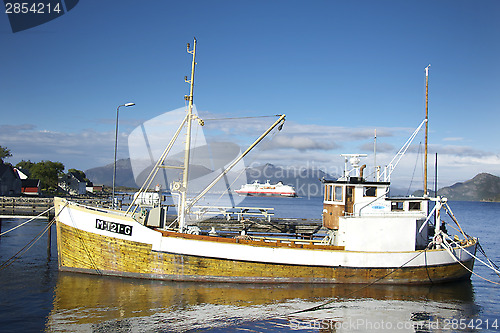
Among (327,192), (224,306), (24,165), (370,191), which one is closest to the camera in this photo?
(224,306)

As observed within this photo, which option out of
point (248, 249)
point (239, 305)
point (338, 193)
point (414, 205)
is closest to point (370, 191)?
point (338, 193)

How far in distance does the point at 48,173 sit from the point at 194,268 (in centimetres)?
8266

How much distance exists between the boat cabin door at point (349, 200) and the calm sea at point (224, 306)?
3747mm

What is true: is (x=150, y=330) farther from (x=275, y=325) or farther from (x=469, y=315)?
(x=469, y=315)

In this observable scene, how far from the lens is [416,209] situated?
1862 cm

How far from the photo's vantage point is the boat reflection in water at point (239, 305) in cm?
1208

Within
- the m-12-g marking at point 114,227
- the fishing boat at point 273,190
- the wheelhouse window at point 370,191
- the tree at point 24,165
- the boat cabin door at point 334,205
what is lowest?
the fishing boat at point 273,190

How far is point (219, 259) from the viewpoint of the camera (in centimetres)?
1644

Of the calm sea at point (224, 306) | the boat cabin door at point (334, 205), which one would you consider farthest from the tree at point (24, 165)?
the boat cabin door at point (334, 205)

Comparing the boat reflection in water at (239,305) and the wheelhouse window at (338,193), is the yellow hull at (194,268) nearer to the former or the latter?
the boat reflection in water at (239,305)

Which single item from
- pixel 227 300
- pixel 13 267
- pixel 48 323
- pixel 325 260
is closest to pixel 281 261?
pixel 325 260

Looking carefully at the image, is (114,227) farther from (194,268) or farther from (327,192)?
(327,192)

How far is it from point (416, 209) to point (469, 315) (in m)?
5.67

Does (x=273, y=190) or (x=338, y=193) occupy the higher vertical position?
(x=338, y=193)
